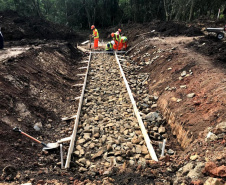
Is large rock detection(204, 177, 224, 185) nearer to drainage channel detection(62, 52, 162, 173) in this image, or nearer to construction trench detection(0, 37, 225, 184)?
construction trench detection(0, 37, 225, 184)

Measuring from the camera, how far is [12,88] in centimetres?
554

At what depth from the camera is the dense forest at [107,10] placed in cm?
2261

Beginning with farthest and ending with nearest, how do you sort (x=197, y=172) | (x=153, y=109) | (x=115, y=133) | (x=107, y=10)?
1. (x=107, y=10)
2. (x=153, y=109)
3. (x=115, y=133)
4. (x=197, y=172)

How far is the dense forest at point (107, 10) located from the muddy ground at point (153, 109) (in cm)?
1560

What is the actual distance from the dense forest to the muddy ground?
51.2 ft

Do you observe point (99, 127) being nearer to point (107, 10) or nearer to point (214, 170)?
point (214, 170)

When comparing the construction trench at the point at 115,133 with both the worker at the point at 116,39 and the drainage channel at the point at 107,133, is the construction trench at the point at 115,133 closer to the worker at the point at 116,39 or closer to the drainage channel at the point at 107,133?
the drainage channel at the point at 107,133

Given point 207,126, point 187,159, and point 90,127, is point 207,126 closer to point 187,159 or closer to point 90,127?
point 187,159

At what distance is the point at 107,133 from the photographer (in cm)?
493

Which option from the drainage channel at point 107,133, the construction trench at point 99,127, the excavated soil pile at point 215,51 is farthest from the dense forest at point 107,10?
the drainage channel at point 107,133

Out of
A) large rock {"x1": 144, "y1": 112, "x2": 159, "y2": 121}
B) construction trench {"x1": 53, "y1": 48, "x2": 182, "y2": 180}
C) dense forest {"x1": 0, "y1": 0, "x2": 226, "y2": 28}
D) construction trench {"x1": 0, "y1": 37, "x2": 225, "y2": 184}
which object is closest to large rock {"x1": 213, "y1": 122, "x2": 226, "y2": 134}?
construction trench {"x1": 0, "y1": 37, "x2": 225, "y2": 184}

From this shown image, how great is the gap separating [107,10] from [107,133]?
23.9 metres

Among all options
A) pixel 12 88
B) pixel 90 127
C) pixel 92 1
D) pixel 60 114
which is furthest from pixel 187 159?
pixel 92 1

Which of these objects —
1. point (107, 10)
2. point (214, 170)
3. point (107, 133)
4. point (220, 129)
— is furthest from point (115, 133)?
point (107, 10)
